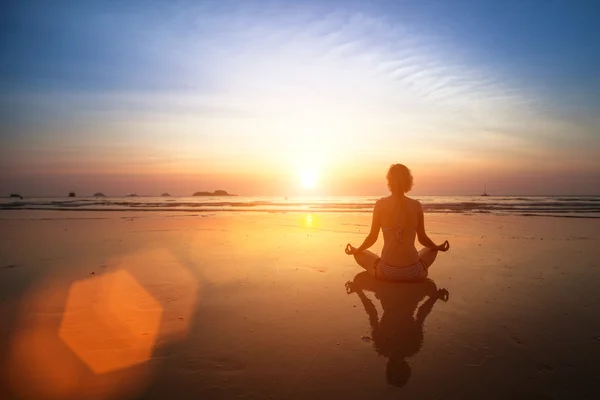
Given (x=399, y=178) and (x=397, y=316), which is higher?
(x=399, y=178)

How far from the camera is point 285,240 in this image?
600 inches

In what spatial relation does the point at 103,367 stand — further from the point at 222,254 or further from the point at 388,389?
the point at 222,254

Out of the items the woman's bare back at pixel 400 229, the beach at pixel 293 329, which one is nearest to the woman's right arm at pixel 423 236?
the woman's bare back at pixel 400 229

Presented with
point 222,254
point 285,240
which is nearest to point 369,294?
point 222,254

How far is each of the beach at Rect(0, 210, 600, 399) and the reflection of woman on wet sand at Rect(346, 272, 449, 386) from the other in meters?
0.03

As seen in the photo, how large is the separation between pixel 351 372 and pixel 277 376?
883 millimetres

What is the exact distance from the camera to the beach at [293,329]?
3824mm

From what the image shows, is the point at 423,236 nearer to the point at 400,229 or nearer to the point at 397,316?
the point at 400,229

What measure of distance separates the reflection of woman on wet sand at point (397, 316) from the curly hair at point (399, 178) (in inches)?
88.6

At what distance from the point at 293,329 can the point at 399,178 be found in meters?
4.19

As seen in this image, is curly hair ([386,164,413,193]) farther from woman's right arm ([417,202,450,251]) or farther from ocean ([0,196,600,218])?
ocean ([0,196,600,218])

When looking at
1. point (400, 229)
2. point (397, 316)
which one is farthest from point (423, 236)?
point (397, 316)

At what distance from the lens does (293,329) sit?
5.42 metres

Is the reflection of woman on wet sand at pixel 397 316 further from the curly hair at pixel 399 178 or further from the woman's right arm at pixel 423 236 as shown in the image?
the curly hair at pixel 399 178
